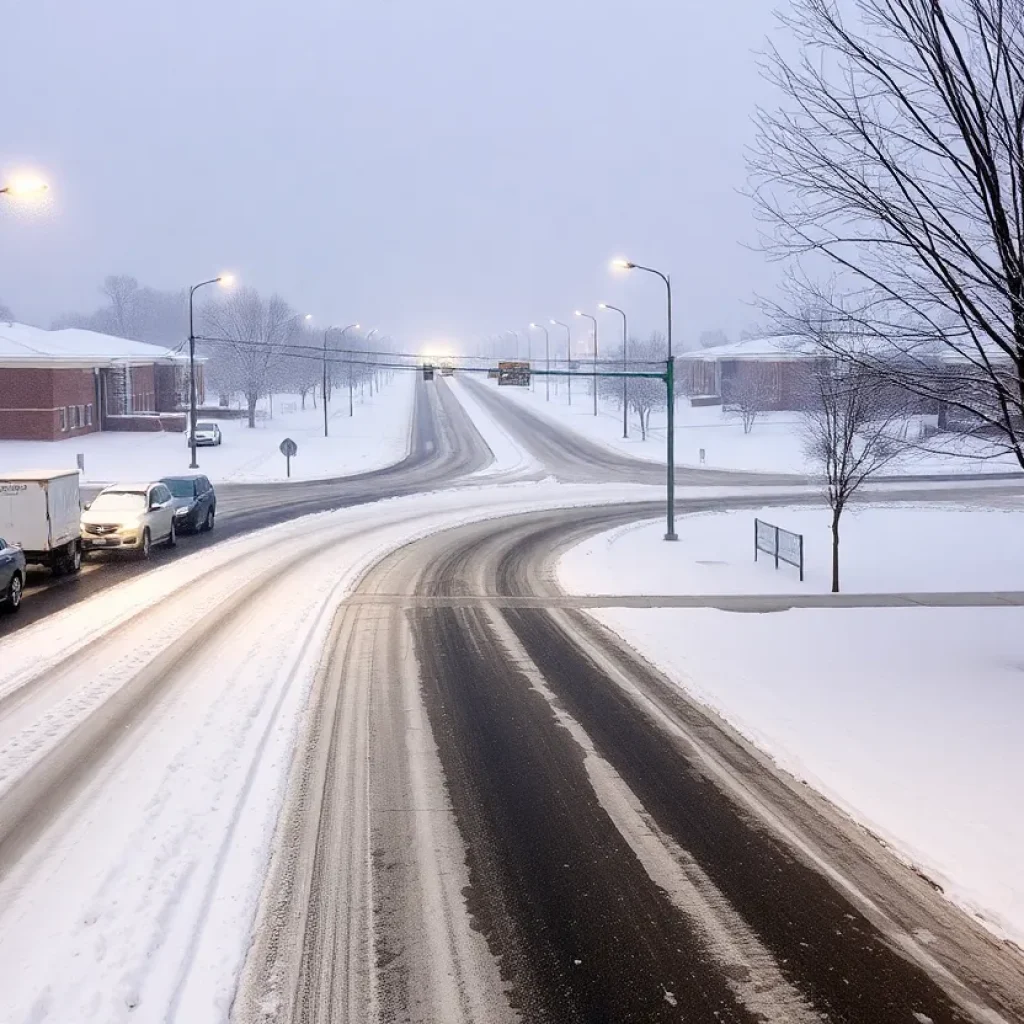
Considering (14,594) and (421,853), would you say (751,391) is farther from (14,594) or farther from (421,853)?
(421,853)

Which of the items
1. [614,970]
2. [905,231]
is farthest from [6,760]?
[905,231]

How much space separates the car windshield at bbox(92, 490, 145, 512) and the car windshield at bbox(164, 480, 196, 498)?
3.07m

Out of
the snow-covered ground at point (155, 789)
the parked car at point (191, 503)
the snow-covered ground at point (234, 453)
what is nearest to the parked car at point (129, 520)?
the parked car at point (191, 503)

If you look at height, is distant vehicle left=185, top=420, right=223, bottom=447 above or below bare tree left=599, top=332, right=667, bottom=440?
below

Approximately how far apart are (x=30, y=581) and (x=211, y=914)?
1600 centimetres

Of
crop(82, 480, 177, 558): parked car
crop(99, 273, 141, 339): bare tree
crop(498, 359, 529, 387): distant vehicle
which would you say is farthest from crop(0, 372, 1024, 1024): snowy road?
crop(99, 273, 141, 339): bare tree

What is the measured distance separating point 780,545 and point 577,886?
58.9ft

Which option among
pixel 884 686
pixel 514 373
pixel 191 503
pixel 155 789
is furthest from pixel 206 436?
pixel 155 789

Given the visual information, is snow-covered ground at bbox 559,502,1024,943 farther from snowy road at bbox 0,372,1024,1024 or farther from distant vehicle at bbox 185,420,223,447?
distant vehicle at bbox 185,420,223,447

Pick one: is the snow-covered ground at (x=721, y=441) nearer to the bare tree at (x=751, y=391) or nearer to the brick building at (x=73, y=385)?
the bare tree at (x=751, y=391)

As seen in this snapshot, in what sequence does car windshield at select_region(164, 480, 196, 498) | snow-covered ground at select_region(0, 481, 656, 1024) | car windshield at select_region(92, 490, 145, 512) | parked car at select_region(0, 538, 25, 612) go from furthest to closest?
car windshield at select_region(164, 480, 196, 498) → car windshield at select_region(92, 490, 145, 512) → parked car at select_region(0, 538, 25, 612) → snow-covered ground at select_region(0, 481, 656, 1024)

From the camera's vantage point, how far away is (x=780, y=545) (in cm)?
2398

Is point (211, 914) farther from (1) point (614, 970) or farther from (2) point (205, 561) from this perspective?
(2) point (205, 561)

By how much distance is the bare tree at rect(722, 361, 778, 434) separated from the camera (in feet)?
219
